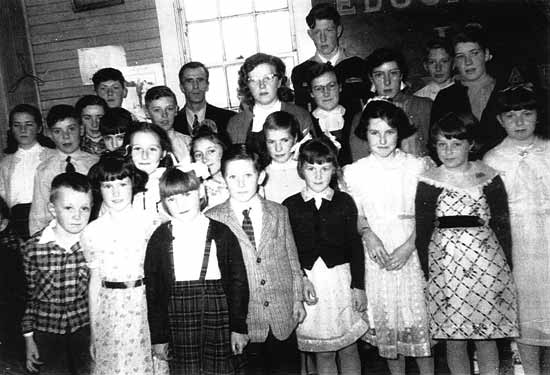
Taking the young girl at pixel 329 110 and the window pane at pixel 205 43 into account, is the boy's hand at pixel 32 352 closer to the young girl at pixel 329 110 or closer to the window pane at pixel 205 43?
the young girl at pixel 329 110

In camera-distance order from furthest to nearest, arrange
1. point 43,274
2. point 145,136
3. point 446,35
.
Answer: point 446,35
point 145,136
point 43,274

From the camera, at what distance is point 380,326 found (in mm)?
2748

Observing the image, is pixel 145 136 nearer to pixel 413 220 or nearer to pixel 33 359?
pixel 33 359

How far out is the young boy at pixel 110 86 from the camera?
413cm

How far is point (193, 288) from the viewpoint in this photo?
2.42 m

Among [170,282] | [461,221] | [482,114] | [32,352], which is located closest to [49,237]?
[32,352]

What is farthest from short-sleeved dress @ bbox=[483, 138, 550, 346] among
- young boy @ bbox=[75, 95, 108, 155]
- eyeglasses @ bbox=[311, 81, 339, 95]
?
young boy @ bbox=[75, 95, 108, 155]

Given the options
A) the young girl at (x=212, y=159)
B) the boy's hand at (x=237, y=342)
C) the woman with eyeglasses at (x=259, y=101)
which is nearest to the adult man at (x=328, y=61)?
the woman with eyeglasses at (x=259, y=101)

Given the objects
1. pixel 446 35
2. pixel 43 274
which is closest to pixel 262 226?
pixel 43 274

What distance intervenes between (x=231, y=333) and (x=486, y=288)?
136cm

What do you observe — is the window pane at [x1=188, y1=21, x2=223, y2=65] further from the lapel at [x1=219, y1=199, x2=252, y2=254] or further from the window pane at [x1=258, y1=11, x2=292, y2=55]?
the lapel at [x1=219, y1=199, x2=252, y2=254]

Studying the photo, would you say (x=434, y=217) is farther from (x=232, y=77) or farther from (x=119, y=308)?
(x=232, y=77)

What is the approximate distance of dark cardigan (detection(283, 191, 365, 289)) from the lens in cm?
270

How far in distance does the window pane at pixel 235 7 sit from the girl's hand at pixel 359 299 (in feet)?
11.7
